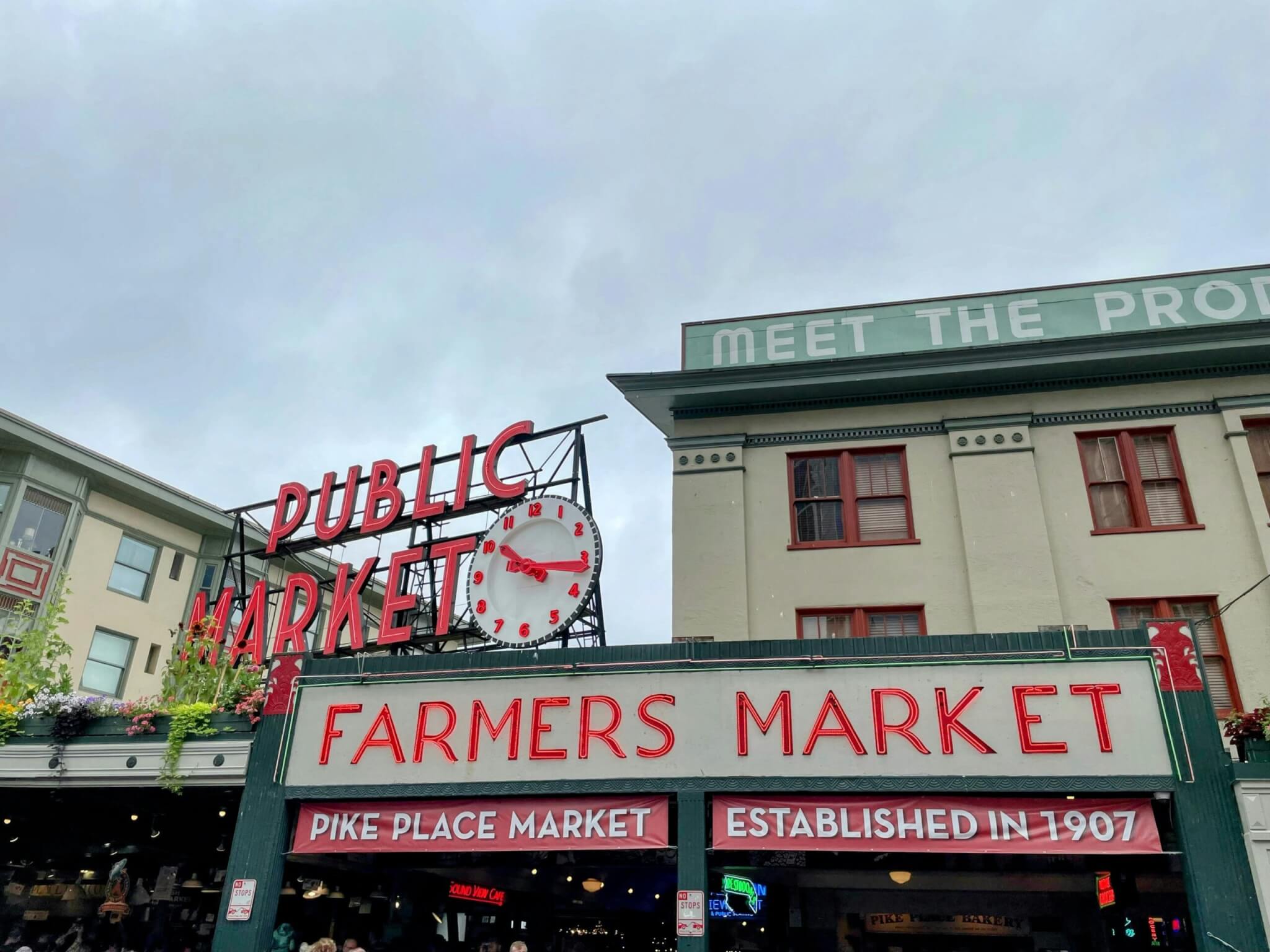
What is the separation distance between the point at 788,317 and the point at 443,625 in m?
10.8

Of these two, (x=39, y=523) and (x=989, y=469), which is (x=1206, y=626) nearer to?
(x=989, y=469)

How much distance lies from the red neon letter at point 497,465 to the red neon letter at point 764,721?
11.3m

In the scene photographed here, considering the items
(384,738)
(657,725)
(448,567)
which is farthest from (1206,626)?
(448,567)

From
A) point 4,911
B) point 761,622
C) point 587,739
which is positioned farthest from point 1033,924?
point 4,911

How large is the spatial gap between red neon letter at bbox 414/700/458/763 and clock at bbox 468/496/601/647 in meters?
4.60

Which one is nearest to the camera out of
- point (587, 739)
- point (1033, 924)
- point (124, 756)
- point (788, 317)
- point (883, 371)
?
point (587, 739)

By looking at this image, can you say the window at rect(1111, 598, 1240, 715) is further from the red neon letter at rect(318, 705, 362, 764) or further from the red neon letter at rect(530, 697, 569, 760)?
the red neon letter at rect(318, 705, 362, 764)

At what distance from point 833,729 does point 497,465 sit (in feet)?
44.6

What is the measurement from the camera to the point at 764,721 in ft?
44.8

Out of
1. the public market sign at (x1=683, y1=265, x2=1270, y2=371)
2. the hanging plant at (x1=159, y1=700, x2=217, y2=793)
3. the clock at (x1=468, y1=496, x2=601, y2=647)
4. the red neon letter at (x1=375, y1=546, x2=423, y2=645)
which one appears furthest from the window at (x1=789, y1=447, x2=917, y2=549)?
the hanging plant at (x1=159, y1=700, x2=217, y2=793)

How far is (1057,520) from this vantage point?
59.2 feet

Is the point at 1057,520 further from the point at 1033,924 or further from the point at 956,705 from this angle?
the point at 1033,924

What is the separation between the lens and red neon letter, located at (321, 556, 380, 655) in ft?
80.6

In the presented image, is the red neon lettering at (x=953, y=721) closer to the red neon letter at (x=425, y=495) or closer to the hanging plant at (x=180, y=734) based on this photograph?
the hanging plant at (x=180, y=734)
